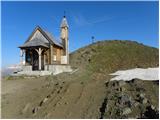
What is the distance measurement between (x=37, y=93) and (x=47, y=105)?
323 cm

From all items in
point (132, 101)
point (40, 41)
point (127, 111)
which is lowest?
point (127, 111)

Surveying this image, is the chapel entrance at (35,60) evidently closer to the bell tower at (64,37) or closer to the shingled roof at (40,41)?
the shingled roof at (40,41)

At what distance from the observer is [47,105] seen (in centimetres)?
1237

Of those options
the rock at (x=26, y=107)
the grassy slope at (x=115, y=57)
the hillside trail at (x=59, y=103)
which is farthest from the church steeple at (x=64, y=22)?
the rock at (x=26, y=107)

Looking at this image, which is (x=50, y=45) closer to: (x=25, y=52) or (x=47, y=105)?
(x=25, y=52)

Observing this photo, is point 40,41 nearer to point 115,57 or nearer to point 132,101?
point 115,57

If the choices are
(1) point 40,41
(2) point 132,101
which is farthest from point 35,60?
(2) point 132,101

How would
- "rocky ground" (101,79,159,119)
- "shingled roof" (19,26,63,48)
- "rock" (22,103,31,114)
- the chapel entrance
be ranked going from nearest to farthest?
"rocky ground" (101,79,159,119)
"rock" (22,103,31,114)
"shingled roof" (19,26,63,48)
the chapel entrance

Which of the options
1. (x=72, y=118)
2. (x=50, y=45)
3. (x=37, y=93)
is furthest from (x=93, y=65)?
(x=72, y=118)

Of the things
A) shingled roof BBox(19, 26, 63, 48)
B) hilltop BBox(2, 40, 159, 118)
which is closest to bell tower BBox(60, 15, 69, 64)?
shingled roof BBox(19, 26, 63, 48)

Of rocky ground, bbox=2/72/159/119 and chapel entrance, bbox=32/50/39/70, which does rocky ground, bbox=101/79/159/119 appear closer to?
rocky ground, bbox=2/72/159/119

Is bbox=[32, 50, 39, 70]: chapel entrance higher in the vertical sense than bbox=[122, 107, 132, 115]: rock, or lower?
higher

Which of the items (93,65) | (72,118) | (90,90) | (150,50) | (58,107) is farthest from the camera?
(150,50)

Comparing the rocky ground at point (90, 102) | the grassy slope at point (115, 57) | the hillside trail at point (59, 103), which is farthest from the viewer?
the grassy slope at point (115, 57)
